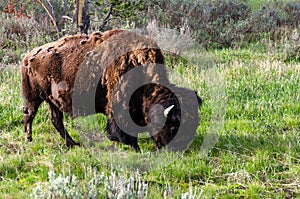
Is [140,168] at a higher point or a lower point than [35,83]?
lower

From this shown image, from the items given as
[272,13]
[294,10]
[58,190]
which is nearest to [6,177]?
[58,190]

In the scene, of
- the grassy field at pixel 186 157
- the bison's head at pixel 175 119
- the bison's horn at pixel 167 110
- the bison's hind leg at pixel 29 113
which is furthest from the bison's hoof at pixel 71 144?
the bison's horn at pixel 167 110

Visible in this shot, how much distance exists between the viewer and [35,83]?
19.0 feet

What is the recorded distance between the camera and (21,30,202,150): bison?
209 inches

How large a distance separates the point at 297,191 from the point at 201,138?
168cm

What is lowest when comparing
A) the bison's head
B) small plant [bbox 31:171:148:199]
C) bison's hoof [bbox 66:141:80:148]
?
bison's hoof [bbox 66:141:80:148]

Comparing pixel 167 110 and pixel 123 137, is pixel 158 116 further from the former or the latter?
pixel 123 137

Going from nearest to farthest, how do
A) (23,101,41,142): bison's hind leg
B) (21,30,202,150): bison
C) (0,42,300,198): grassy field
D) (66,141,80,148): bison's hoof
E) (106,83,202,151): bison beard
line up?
(0,42,300,198): grassy field, (106,83,202,151): bison beard, (21,30,202,150): bison, (66,141,80,148): bison's hoof, (23,101,41,142): bison's hind leg

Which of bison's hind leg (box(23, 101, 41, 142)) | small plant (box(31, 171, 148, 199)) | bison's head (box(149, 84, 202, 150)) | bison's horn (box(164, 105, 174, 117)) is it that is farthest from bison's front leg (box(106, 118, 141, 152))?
small plant (box(31, 171, 148, 199))

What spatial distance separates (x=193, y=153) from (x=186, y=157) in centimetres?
14

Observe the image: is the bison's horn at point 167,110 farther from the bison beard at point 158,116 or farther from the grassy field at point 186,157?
the grassy field at point 186,157

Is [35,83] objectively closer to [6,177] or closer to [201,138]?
[6,177]

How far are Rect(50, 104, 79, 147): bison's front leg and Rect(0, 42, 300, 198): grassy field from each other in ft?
0.46

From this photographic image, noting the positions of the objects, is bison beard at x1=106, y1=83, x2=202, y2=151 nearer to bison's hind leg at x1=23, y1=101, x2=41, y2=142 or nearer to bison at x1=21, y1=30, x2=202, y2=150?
bison at x1=21, y1=30, x2=202, y2=150
